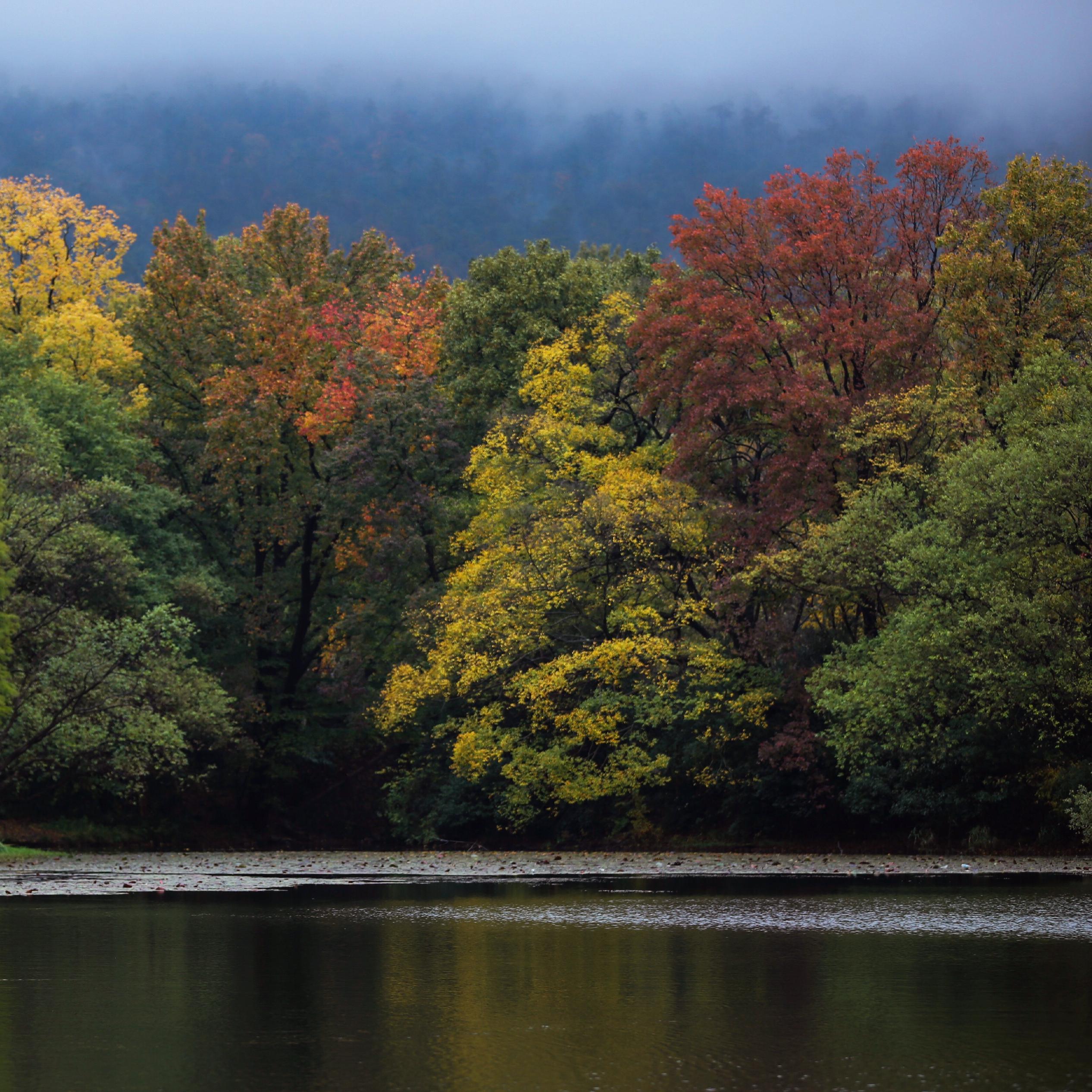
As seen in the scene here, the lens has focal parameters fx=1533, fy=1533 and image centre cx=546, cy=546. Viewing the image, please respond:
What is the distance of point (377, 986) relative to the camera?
14.8 metres

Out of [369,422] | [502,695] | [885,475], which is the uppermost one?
[369,422]

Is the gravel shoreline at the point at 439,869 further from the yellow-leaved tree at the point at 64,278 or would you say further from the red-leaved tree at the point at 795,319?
the yellow-leaved tree at the point at 64,278

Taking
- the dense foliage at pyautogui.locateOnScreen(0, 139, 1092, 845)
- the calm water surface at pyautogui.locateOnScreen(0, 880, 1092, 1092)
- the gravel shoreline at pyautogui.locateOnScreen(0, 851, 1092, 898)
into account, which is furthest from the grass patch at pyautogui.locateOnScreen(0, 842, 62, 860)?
the calm water surface at pyautogui.locateOnScreen(0, 880, 1092, 1092)

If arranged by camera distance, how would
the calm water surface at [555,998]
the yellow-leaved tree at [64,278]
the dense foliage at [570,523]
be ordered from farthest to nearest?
the yellow-leaved tree at [64,278] < the dense foliage at [570,523] < the calm water surface at [555,998]

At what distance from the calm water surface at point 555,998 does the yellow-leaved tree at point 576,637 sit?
20570 mm

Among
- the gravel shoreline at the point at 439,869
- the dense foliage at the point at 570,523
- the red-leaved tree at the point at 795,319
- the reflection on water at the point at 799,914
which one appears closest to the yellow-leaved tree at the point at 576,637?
the dense foliage at the point at 570,523

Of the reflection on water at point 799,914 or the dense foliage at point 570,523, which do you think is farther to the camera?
the dense foliage at point 570,523

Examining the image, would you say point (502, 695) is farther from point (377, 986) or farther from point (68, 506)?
point (377, 986)

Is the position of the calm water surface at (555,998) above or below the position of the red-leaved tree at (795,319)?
below

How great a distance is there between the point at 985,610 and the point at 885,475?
20.7 ft

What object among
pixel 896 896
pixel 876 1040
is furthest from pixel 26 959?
pixel 896 896

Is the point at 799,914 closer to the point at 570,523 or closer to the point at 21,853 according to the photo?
the point at 570,523

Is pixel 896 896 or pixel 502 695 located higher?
pixel 502 695

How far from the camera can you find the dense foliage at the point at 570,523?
122 feet
